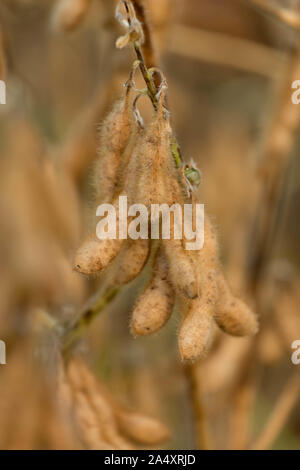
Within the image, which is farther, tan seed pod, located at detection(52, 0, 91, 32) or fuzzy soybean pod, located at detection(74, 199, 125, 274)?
tan seed pod, located at detection(52, 0, 91, 32)

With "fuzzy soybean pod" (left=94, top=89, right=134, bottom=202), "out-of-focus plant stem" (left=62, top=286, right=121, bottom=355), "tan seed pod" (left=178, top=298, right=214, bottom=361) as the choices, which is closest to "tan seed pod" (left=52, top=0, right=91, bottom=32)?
"fuzzy soybean pod" (left=94, top=89, right=134, bottom=202)

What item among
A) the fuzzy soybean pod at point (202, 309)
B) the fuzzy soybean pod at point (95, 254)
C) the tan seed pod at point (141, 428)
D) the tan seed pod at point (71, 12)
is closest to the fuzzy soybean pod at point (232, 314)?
the fuzzy soybean pod at point (202, 309)

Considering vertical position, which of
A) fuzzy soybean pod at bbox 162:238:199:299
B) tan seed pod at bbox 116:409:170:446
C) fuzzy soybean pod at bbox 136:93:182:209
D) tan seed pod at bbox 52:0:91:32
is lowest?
tan seed pod at bbox 116:409:170:446

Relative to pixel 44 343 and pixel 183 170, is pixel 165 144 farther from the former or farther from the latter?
pixel 44 343

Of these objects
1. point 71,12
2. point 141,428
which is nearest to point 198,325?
point 141,428

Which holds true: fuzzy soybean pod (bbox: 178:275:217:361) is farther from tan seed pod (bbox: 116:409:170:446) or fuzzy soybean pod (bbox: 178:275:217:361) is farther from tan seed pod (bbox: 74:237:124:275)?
tan seed pod (bbox: 116:409:170:446)
